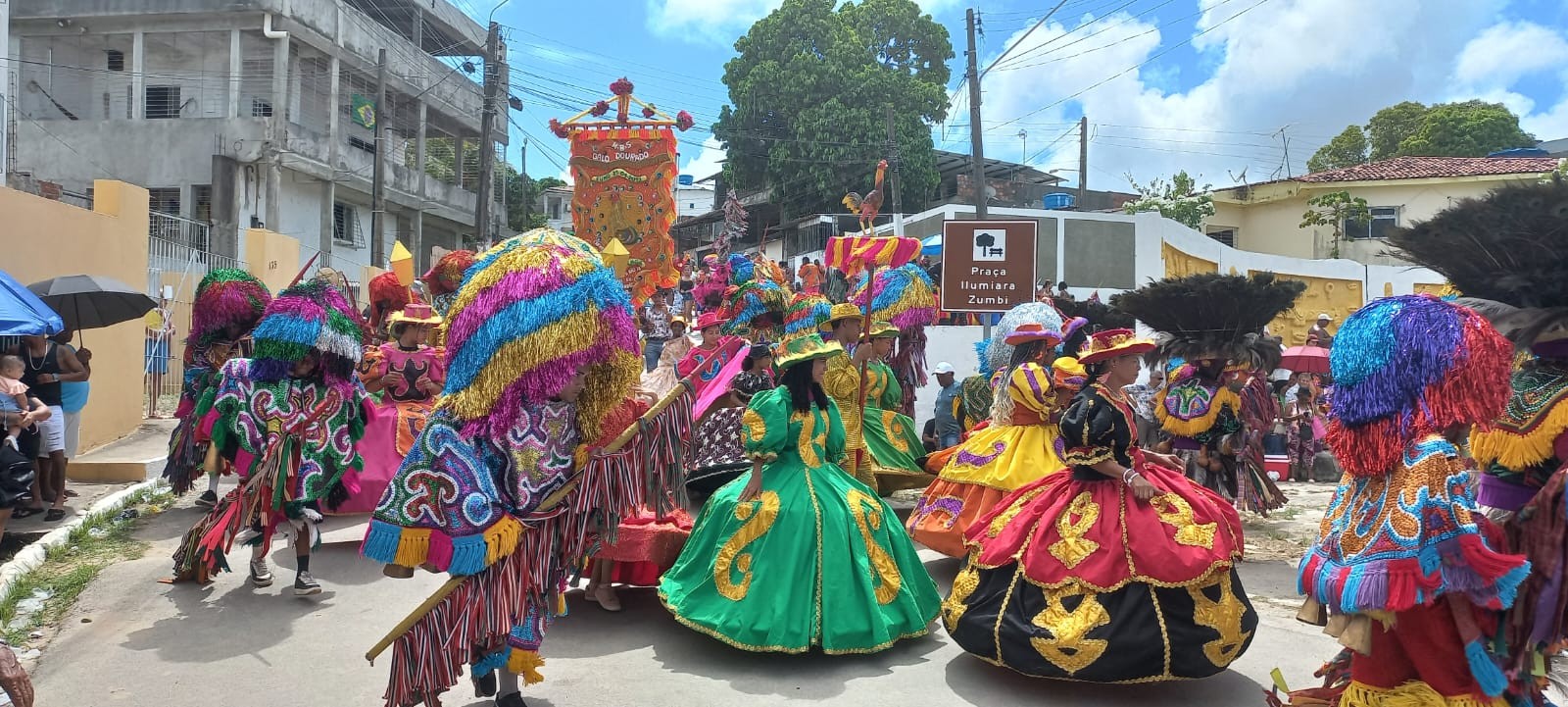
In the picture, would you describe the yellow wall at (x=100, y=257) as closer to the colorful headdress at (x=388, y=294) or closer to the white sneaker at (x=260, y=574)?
the colorful headdress at (x=388, y=294)

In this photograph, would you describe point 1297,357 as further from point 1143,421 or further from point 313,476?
point 313,476

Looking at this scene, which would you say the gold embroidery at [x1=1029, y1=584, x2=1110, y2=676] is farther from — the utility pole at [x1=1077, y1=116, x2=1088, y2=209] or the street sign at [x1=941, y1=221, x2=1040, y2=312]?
the utility pole at [x1=1077, y1=116, x2=1088, y2=209]

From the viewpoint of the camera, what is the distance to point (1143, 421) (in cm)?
1055

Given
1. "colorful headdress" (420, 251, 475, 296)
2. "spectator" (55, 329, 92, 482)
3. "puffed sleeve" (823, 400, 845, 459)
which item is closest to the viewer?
"puffed sleeve" (823, 400, 845, 459)

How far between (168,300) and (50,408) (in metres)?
7.27

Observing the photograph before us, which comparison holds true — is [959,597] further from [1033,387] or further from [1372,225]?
[1372,225]

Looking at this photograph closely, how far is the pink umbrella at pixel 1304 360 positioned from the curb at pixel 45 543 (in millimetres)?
11722

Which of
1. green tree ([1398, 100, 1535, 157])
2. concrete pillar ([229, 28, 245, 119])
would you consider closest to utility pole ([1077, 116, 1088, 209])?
green tree ([1398, 100, 1535, 157])

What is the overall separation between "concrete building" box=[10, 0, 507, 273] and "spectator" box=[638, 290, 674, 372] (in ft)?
37.4

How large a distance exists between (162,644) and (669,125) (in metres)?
17.0

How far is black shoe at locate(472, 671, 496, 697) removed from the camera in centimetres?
443

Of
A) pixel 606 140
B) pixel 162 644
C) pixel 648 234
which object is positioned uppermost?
pixel 606 140

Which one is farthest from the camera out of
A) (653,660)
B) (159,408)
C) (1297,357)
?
(159,408)

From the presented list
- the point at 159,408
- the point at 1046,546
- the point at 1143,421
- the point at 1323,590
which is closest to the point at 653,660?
the point at 1046,546
